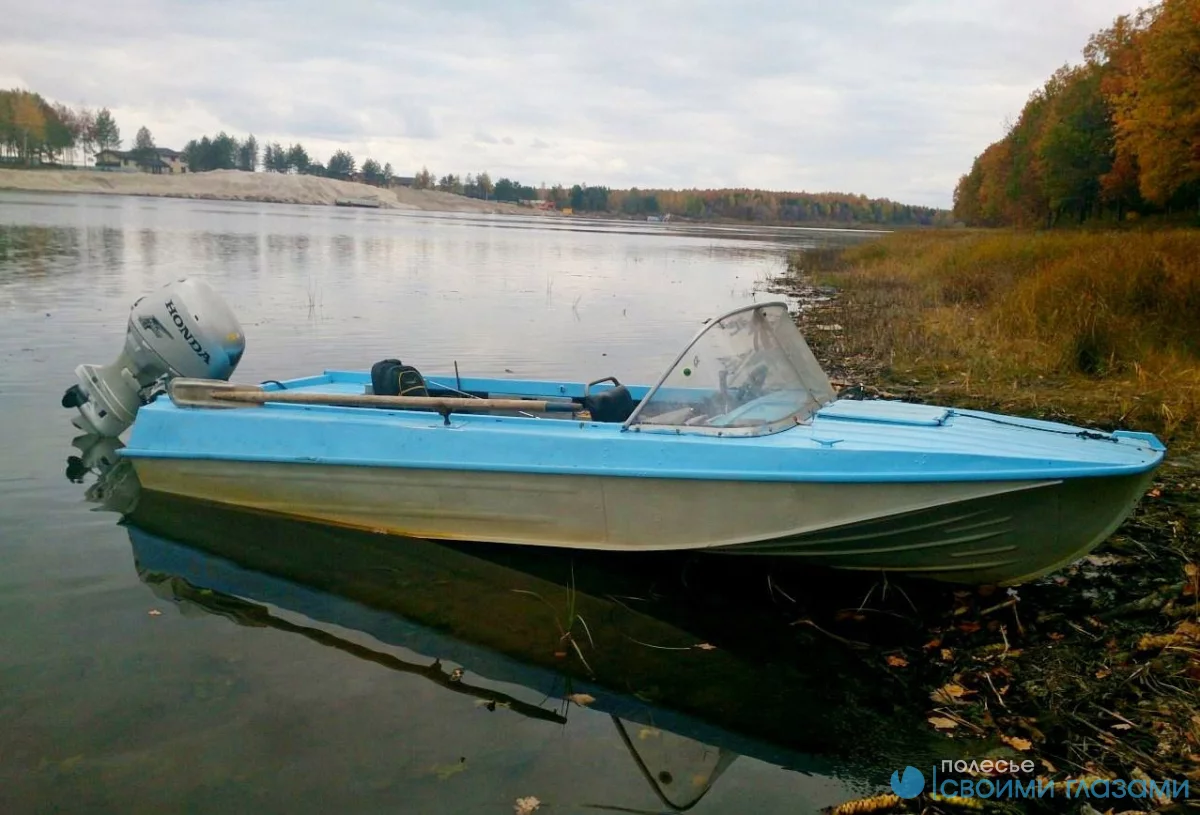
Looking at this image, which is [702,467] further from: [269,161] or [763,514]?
[269,161]

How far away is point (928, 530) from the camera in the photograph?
17.1 feet

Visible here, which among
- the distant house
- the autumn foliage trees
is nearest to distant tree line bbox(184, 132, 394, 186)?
the distant house

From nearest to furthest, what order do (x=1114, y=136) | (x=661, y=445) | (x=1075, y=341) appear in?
1. (x=661, y=445)
2. (x=1075, y=341)
3. (x=1114, y=136)

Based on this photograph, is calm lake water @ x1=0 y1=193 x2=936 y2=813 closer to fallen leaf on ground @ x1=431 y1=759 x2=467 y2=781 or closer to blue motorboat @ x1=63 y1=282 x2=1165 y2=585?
fallen leaf on ground @ x1=431 y1=759 x2=467 y2=781

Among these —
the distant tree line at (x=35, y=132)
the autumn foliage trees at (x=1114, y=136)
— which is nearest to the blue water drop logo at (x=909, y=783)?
the autumn foliage trees at (x=1114, y=136)

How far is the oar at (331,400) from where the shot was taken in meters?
6.14

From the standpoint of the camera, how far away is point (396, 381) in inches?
281

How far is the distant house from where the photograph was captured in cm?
13600

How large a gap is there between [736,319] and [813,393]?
0.81 meters

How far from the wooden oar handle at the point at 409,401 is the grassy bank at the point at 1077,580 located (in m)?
2.30

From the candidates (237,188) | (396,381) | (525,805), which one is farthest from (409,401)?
(237,188)

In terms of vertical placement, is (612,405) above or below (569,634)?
above

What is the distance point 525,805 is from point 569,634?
159cm

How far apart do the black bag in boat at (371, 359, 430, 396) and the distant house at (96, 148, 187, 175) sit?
472 feet
